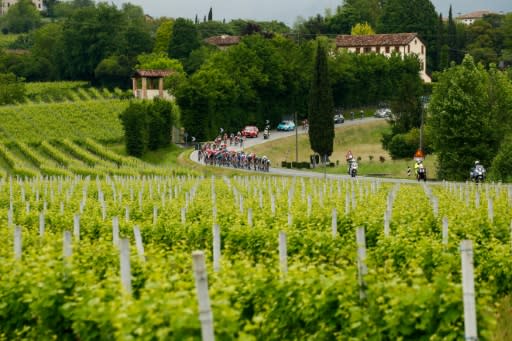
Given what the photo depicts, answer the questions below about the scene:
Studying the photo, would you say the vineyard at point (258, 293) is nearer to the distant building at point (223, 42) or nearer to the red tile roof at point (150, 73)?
the red tile roof at point (150, 73)

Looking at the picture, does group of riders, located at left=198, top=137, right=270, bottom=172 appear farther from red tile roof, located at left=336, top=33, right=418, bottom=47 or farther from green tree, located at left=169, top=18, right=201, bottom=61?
red tile roof, located at left=336, top=33, right=418, bottom=47

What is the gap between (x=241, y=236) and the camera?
76.4ft

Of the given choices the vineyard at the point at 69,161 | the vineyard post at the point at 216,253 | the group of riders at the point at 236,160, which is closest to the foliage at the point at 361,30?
the vineyard at the point at 69,161

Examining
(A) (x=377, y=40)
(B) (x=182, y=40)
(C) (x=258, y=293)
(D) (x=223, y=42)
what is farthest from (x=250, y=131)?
(C) (x=258, y=293)

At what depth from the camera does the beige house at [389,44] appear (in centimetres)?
15212

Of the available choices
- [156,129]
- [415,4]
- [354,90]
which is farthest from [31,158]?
[415,4]

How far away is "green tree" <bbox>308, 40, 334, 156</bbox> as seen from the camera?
265ft

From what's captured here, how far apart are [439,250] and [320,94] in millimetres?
64712

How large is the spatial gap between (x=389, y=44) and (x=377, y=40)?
2190 mm

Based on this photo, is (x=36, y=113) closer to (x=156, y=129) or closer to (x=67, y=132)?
(x=67, y=132)

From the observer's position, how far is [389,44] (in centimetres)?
15500

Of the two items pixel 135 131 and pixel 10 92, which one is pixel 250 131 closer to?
pixel 135 131

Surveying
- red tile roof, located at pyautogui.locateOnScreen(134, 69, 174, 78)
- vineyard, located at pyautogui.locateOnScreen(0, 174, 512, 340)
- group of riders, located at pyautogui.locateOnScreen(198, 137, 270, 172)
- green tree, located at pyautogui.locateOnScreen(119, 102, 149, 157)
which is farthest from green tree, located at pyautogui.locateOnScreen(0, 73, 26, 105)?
vineyard, located at pyautogui.locateOnScreen(0, 174, 512, 340)

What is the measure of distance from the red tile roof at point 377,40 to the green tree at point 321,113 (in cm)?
7127
